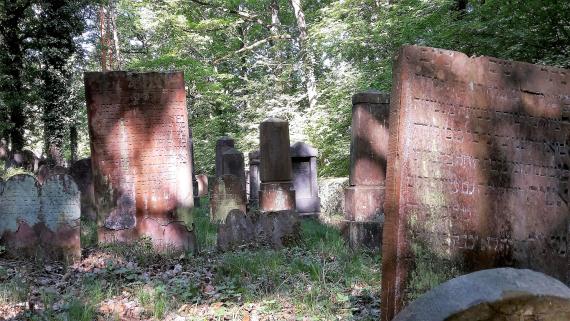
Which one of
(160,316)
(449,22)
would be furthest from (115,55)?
(160,316)

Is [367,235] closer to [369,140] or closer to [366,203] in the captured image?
[366,203]

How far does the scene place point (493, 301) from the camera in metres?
1.92

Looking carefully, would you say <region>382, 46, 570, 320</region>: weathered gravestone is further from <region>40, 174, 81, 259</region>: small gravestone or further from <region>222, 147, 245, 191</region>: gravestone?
<region>222, 147, 245, 191</region>: gravestone

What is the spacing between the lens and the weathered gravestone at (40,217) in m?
5.77

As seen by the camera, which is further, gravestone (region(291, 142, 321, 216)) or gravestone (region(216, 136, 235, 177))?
gravestone (region(216, 136, 235, 177))

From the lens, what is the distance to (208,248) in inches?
265

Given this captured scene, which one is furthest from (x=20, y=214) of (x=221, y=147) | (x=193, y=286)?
(x=221, y=147)

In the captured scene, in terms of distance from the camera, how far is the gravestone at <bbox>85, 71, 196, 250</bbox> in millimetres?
6508

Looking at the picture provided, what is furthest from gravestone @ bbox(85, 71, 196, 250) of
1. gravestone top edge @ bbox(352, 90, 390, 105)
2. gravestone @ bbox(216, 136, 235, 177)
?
gravestone @ bbox(216, 136, 235, 177)

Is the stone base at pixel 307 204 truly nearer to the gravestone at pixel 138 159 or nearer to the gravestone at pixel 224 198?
the gravestone at pixel 224 198

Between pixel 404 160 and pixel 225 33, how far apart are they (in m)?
23.5

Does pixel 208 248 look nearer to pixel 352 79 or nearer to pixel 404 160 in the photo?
pixel 404 160

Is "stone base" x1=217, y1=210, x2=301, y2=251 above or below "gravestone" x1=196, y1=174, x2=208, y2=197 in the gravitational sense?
below

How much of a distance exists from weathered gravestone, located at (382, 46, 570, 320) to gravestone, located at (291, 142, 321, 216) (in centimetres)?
781
